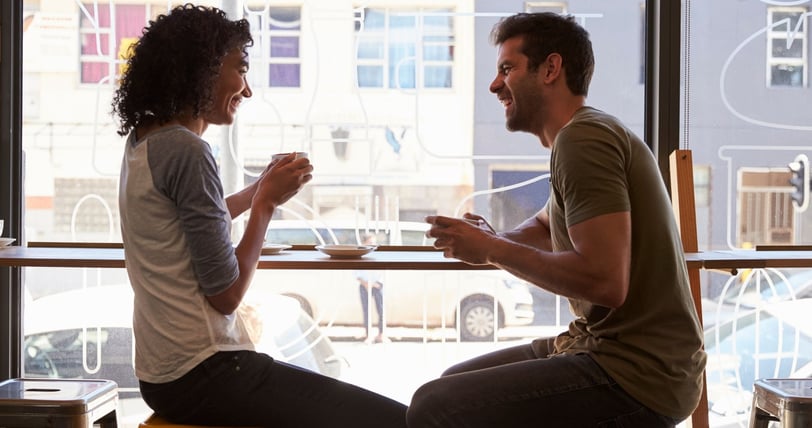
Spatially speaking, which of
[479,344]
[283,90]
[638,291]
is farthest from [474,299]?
[638,291]

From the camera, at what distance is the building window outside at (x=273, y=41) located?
3.18 metres

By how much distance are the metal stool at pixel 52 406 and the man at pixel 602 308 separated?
0.85 meters

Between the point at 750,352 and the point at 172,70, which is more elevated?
the point at 172,70

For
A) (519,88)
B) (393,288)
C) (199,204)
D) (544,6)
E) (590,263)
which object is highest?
(544,6)

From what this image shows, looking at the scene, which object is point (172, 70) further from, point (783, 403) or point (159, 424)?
point (783, 403)

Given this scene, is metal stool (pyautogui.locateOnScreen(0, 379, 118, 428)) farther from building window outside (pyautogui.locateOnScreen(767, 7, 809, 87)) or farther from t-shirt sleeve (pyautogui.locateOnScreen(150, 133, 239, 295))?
building window outside (pyautogui.locateOnScreen(767, 7, 809, 87))

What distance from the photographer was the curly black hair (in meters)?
1.92

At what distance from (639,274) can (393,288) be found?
→ 60.7 inches

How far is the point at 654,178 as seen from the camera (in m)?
1.82

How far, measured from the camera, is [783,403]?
7.18ft

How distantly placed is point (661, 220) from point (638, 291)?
156 millimetres

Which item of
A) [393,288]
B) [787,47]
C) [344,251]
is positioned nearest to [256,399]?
[344,251]

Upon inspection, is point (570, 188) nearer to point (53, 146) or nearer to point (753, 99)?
point (753, 99)

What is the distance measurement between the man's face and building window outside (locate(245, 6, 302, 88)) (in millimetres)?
1251
